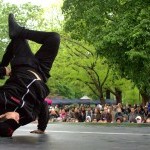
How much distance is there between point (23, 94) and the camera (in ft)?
12.6

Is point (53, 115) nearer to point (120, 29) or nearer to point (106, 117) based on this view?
point (106, 117)

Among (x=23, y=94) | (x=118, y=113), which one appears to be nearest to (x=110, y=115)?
(x=118, y=113)

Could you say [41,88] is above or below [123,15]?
below

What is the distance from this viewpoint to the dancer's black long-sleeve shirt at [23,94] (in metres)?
3.77

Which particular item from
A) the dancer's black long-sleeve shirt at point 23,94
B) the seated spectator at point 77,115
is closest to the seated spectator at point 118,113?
the seated spectator at point 77,115

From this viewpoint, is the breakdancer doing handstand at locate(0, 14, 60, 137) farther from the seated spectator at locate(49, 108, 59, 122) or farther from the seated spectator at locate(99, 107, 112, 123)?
the seated spectator at locate(49, 108, 59, 122)

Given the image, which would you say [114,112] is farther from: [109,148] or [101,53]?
[109,148]

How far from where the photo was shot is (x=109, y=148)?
3.62 m

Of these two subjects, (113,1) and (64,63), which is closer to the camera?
(113,1)

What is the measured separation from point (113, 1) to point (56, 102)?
28.4 metres

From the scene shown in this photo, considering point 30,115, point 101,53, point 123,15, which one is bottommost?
point 30,115

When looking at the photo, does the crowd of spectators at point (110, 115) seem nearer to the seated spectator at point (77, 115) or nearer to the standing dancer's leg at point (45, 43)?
the seated spectator at point (77, 115)

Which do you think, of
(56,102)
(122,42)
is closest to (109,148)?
(122,42)

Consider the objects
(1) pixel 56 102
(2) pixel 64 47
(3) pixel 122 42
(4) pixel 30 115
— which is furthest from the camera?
(1) pixel 56 102
